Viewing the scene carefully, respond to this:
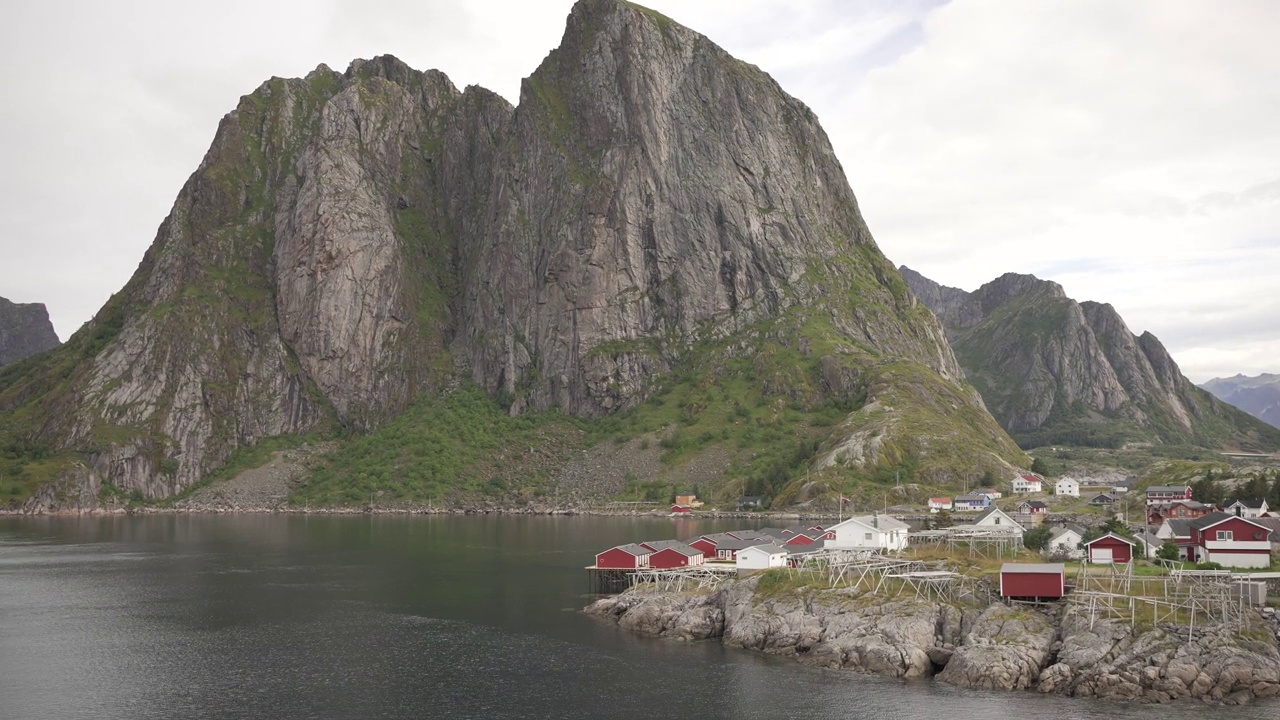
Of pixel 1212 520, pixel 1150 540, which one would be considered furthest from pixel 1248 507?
pixel 1212 520

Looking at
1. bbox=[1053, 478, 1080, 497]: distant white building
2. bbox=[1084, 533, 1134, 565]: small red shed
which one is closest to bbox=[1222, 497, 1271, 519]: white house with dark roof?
bbox=[1084, 533, 1134, 565]: small red shed

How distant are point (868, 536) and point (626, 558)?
82.8 feet

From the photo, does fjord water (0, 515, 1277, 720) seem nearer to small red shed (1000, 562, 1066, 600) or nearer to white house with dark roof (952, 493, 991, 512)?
small red shed (1000, 562, 1066, 600)

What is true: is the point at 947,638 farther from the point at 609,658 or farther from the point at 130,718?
the point at 130,718

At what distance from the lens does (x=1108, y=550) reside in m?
89.1

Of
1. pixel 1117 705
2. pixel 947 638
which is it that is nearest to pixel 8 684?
pixel 947 638

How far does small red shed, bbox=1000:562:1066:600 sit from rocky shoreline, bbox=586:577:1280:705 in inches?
70.1

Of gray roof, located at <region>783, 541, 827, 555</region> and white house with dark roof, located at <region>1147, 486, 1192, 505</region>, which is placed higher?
white house with dark roof, located at <region>1147, 486, 1192, 505</region>

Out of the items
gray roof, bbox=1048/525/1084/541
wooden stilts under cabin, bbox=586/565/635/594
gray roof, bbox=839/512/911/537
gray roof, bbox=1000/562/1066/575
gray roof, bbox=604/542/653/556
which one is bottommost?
wooden stilts under cabin, bbox=586/565/635/594

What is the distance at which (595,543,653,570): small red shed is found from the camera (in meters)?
110

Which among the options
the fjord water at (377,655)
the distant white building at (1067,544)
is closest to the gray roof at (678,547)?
the fjord water at (377,655)

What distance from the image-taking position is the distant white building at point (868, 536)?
103312 mm

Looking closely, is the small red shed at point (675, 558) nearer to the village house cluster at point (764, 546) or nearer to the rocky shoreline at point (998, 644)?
the village house cluster at point (764, 546)

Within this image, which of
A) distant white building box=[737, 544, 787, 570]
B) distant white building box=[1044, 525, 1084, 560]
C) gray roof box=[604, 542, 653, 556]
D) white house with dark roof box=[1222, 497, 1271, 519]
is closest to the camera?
distant white building box=[1044, 525, 1084, 560]
